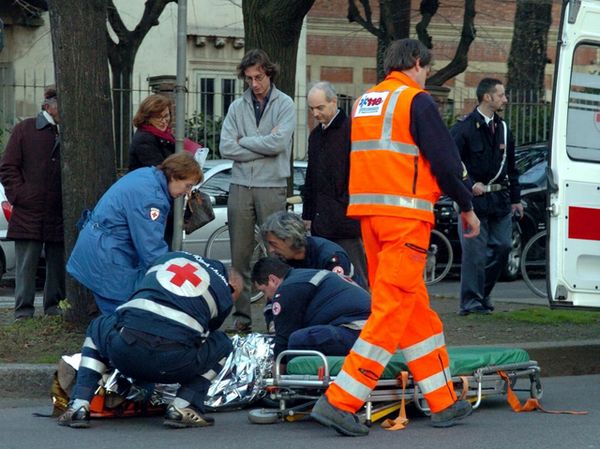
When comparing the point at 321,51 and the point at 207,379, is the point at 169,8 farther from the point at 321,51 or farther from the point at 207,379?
the point at 207,379

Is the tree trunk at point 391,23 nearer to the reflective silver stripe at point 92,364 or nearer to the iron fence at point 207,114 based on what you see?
the iron fence at point 207,114

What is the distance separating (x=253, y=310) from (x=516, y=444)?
504cm

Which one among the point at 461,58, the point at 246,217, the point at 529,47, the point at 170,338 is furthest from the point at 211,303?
the point at 529,47

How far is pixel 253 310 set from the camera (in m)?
11.5

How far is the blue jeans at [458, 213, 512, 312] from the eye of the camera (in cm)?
1088

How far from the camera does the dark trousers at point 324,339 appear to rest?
7.48 metres

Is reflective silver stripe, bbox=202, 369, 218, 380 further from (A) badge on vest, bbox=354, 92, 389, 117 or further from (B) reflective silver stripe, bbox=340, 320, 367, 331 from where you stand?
(A) badge on vest, bbox=354, 92, 389, 117

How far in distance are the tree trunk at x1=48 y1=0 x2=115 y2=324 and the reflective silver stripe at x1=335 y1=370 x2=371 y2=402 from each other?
3.29 meters

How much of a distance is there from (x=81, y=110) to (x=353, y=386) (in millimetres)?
3682

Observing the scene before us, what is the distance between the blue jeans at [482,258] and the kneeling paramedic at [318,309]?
11.0ft

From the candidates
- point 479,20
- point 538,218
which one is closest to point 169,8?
point 479,20

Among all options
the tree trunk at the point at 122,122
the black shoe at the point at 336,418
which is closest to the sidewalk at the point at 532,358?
the black shoe at the point at 336,418

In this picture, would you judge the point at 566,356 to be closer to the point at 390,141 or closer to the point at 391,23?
the point at 390,141

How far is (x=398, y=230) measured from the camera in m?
6.82
